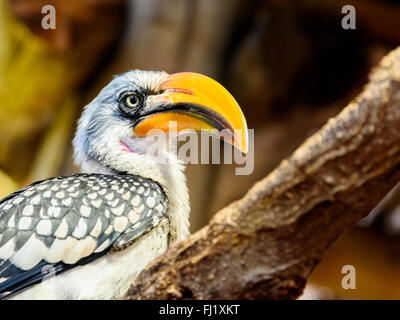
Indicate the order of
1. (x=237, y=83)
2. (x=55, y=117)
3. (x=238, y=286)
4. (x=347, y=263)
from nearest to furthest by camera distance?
(x=238, y=286) < (x=55, y=117) < (x=237, y=83) < (x=347, y=263)

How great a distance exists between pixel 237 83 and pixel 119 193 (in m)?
1.47

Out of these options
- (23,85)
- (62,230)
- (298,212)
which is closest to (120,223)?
(62,230)

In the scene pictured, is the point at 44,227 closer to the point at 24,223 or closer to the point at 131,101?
the point at 24,223

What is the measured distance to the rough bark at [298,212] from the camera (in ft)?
2.75

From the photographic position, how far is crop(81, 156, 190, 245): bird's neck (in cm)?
141

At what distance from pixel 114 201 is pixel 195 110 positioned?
0.32 metres

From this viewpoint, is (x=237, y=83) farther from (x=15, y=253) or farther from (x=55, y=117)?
(x=15, y=253)

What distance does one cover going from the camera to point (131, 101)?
4.83 ft

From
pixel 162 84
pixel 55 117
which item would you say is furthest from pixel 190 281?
pixel 55 117

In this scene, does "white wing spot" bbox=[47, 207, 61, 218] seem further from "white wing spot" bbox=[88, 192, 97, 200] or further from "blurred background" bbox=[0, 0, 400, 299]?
"blurred background" bbox=[0, 0, 400, 299]

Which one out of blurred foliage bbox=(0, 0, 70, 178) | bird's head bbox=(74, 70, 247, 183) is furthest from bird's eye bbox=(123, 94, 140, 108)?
blurred foliage bbox=(0, 0, 70, 178)

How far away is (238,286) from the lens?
0.97 m

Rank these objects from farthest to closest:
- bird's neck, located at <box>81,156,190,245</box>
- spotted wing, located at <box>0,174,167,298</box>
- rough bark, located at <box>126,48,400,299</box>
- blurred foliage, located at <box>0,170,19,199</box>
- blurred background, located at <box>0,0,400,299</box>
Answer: blurred background, located at <box>0,0,400,299</box> < blurred foliage, located at <box>0,170,19,199</box> < bird's neck, located at <box>81,156,190,245</box> < spotted wing, located at <box>0,174,167,298</box> < rough bark, located at <box>126,48,400,299</box>

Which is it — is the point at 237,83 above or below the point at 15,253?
above
